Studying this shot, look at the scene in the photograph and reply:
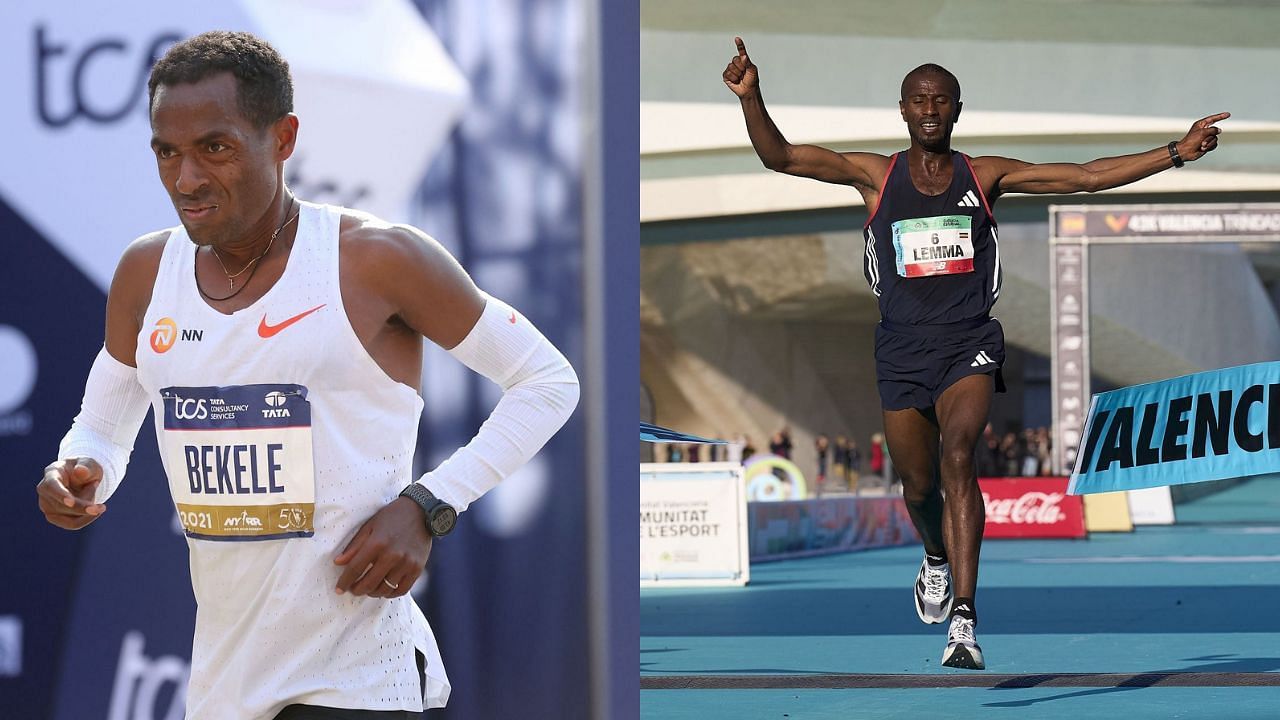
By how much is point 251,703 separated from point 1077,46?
2801cm

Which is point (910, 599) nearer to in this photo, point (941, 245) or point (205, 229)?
point (941, 245)

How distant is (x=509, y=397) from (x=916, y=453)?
4.05 metres

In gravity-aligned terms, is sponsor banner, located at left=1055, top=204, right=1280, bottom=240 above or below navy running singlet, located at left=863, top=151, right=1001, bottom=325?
above

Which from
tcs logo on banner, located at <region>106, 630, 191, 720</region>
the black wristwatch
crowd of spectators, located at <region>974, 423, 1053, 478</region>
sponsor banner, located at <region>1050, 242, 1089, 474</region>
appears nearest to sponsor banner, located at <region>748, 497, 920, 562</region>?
sponsor banner, located at <region>1050, 242, 1089, 474</region>

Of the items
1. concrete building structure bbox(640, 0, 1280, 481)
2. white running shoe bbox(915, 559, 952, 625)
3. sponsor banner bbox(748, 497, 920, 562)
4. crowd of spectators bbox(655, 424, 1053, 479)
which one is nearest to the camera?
white running shoe bbox(915, 559, 952, 625)

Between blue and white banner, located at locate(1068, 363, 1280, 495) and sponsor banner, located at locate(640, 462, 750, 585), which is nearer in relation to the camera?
blue and white banner, located at locate(1068, 363, 1280, 495)

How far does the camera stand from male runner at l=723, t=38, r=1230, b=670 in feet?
19.6

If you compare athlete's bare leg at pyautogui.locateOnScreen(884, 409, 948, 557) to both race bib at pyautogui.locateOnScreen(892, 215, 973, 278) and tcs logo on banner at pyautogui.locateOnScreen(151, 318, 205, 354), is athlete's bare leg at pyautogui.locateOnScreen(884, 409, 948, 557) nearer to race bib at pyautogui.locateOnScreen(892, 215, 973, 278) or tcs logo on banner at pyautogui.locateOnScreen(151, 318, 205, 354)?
race bib at pyautogui.locateOnScreen(892, 215, 973, 278)

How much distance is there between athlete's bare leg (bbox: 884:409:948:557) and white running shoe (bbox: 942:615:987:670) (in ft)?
1.80

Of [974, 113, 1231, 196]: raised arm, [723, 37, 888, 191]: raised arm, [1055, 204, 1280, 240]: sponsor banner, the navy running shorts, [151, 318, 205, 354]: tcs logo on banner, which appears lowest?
[151, 318, 205, 354]: tcs logo on banner

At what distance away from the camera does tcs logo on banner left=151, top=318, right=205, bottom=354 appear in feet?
8.30

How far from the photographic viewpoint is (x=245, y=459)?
99.0 inches

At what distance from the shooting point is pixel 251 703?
2434 millimetres

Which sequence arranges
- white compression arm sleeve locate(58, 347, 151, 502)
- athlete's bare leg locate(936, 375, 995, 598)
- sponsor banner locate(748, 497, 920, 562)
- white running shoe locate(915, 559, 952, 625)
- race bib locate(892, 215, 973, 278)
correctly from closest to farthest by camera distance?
1. white compression arm sleeve locate(58, 347, 151, 502)
2. athlete's bare leg locate(936, 375, 995, 598)
3. race bib locate(892, 215, 973, 278)
4. white running shoe locate(915, 559, 952, 625)
5. sponsor banner locate(748, 497, 920, 562)
